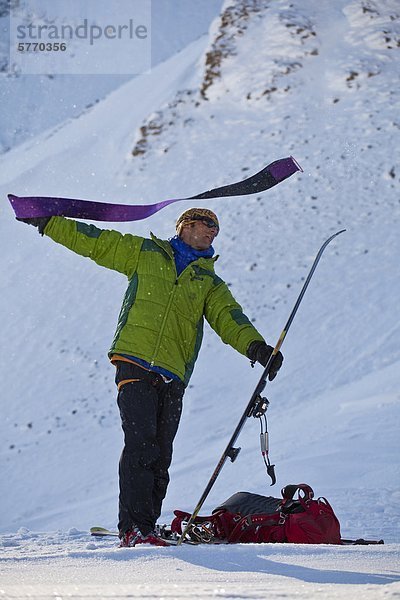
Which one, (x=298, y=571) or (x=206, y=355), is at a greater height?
(x=206, y=355)

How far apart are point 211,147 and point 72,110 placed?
22.6 meters

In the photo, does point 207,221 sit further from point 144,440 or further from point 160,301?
point 144,440

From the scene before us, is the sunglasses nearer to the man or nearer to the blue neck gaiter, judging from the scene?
the man

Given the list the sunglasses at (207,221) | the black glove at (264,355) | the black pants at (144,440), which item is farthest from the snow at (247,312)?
the sunglasses at (207,221)

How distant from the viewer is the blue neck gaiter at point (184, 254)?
4426 mm

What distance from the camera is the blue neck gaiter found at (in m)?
4.43

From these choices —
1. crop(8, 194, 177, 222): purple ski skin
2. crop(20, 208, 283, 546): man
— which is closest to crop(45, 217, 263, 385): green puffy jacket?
crop(20, 208, 283, 546): man

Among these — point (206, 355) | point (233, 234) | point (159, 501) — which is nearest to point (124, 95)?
point (233, 234)

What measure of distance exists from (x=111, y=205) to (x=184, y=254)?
0.77 m

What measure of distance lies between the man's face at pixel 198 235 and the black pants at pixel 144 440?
0.83 m

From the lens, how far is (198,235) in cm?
448

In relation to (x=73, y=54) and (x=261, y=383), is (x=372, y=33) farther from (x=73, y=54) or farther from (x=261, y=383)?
(x=73, y=54)

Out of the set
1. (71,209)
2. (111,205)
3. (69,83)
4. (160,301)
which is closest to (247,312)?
(111,205)

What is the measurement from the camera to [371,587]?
1969mm
